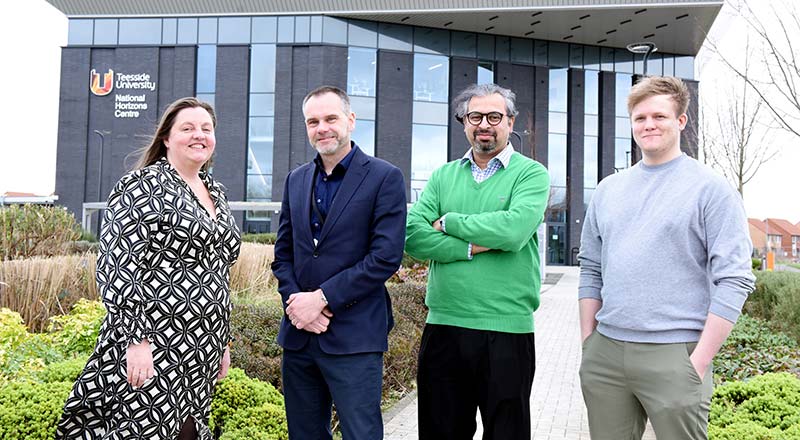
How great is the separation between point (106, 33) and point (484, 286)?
43.2 metres

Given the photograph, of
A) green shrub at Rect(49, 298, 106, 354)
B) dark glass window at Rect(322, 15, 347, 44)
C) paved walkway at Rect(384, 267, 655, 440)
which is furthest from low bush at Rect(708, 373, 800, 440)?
dark glass window at Rect(322, 15, 347, 44)

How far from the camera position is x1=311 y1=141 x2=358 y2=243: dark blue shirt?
10.7ft

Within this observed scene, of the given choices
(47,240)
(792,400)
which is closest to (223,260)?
(792,400)

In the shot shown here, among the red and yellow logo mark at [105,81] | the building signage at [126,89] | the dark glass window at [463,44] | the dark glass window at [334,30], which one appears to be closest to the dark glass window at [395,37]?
the dark glass window at [334,30]

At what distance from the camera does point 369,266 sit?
306 centimetres

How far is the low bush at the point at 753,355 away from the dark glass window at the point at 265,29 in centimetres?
3476

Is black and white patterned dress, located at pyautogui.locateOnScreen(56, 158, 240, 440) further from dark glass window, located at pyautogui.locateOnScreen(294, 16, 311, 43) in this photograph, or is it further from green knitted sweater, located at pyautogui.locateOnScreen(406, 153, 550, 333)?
dark glass window, located at pyautogui.locateOnScreen(294, 16, 311, 43)

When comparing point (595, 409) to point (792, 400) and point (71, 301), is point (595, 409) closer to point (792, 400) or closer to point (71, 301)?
point (792, 400)

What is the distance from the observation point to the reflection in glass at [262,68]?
129 feet

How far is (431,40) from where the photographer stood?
4050 cm

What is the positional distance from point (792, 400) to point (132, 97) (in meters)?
41.7

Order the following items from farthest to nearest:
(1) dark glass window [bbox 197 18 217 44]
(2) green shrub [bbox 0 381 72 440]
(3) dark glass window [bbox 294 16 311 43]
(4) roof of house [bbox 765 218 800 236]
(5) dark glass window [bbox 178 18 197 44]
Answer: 1. (4) roof of house [bbox 765 218 800 236]
2. (5) dark glass window [bbox 178 18 197 44]
3. (1) dark glass window [bbox 197 18 217 44]
4. (3) dark glass window [bbox 294 16 311 43]
5. (2) green shrub [bbox 0 381 72 440]

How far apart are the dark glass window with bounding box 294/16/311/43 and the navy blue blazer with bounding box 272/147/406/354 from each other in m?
37.4

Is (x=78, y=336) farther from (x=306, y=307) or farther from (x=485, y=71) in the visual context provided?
(x=485, y=71)
